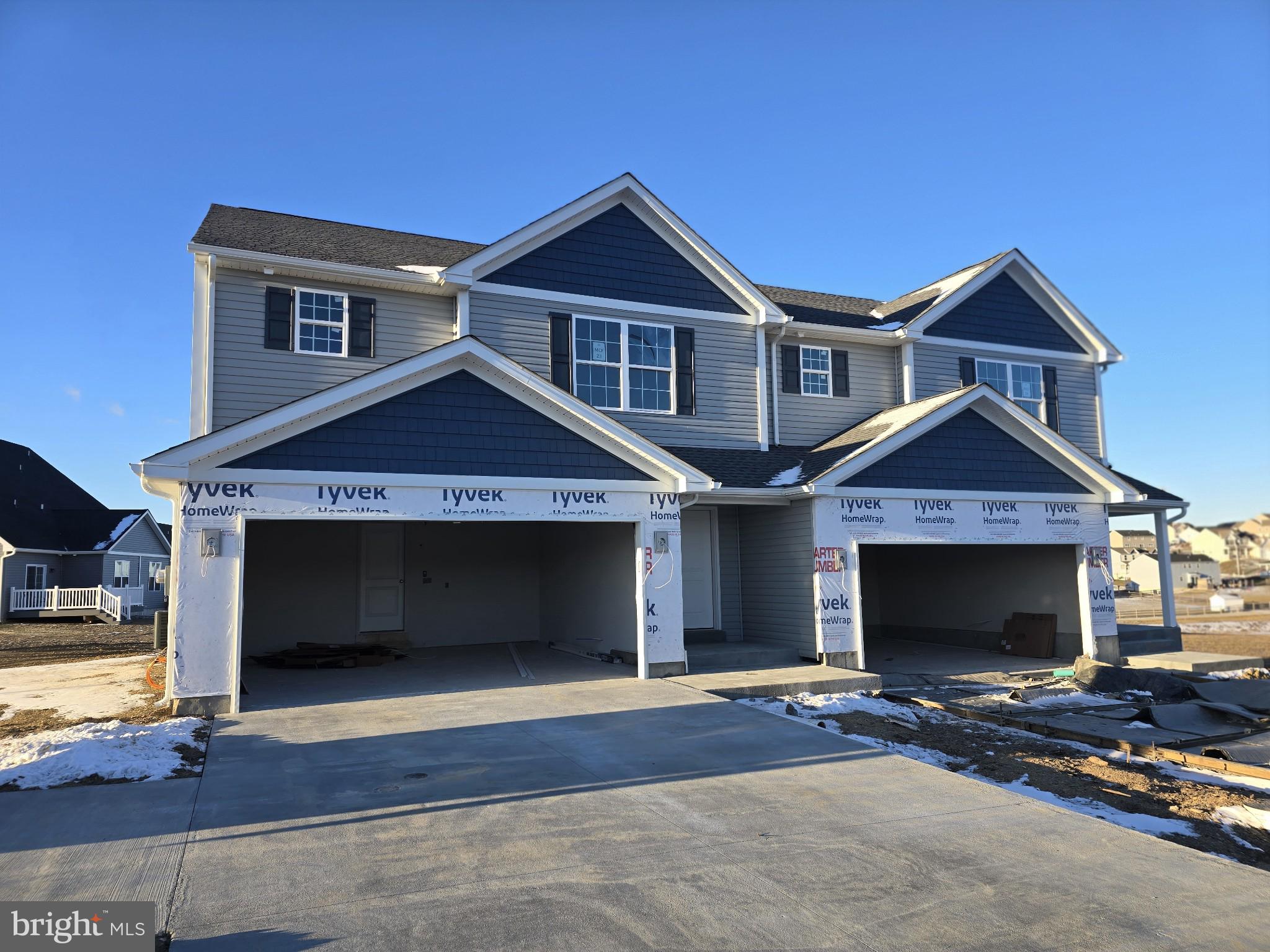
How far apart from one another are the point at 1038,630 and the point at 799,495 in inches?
261

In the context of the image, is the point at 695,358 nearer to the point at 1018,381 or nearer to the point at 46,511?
the point at 1018,381

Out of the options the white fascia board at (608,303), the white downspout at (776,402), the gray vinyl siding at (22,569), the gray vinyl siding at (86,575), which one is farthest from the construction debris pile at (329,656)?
the gray vinyl siding at (86,575)

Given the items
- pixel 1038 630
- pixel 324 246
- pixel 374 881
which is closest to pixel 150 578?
pixel 324 246

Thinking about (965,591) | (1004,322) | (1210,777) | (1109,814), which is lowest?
(1210,777)

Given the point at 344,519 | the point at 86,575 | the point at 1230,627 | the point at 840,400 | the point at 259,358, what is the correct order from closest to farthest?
the point at 344,519 < the point at 259,358 < the point at 840,400 < the point at 1230,627 < the point at 86,575

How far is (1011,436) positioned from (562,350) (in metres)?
8.47

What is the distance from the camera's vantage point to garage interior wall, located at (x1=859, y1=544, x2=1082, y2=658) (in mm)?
17062

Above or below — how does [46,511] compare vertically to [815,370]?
below

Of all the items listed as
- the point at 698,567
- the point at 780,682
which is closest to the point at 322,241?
Result: the point at 698,567

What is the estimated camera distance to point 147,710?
10.6 m

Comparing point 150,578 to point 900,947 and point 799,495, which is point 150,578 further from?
point 900,947

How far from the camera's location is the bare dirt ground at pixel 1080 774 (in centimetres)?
641

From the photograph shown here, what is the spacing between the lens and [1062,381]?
19.9 m

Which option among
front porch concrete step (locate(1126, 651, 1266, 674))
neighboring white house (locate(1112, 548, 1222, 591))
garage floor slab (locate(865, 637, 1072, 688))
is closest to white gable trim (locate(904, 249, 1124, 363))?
garage floor slab (locate(865, 637, 1072, 688))
